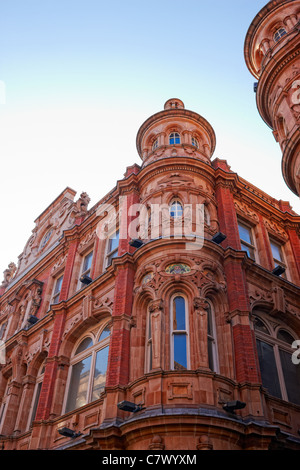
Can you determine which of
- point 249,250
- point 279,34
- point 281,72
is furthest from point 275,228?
point 279,34

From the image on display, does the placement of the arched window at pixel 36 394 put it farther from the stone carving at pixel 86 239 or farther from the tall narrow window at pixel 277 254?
the tall narrow window at pixel 277 254

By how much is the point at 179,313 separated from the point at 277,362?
173 inches

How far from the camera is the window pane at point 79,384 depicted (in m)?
16.4

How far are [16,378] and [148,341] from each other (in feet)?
28.9

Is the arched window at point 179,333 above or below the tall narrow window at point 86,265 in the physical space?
below

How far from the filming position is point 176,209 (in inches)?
693

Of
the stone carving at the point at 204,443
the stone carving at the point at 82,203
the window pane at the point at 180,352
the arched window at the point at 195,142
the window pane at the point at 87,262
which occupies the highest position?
the stone carving at the point at 82,203

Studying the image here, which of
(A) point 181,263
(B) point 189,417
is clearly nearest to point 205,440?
(B) point 189,417

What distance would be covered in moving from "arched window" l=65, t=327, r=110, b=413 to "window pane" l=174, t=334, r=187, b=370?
142 inches

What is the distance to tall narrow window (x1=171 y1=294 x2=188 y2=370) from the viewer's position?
43.4ft

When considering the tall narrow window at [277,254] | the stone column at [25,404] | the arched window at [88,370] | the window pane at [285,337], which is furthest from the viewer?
the tall narrow window at [277,254]

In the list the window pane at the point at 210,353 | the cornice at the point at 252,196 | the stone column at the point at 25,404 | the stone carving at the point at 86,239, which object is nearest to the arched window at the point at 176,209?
the cornice at the point at 252,196

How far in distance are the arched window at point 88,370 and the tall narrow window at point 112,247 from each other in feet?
12.1

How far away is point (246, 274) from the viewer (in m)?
16.6
